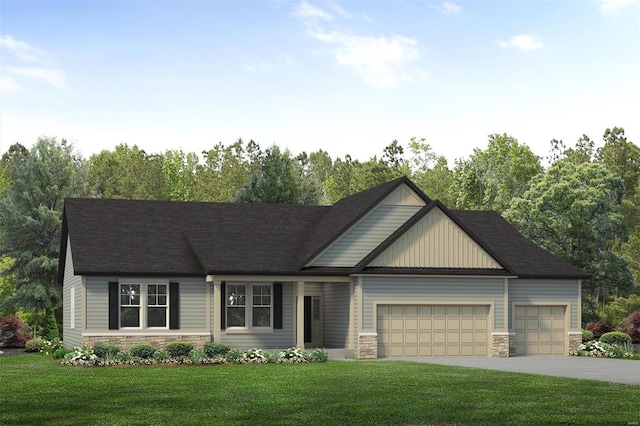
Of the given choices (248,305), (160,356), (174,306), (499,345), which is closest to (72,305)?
(174,306)

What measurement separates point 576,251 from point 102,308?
31.8 meters

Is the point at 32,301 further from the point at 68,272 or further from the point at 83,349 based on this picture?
the point at 83,349

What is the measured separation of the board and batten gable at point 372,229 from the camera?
120 ft

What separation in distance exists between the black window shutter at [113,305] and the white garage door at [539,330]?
1564cm

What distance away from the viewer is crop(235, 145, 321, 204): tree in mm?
63438

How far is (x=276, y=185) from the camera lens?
6350 centimetres

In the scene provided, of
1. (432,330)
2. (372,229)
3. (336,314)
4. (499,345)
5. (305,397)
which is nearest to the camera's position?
(305,397)

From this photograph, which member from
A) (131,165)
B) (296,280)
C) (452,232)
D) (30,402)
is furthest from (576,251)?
(131,165)

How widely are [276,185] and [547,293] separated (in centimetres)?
2814

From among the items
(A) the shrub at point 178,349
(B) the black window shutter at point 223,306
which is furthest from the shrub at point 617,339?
Result: (A) the shrub at point 178,349

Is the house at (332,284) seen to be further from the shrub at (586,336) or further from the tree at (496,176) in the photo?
the tree at (496,176)

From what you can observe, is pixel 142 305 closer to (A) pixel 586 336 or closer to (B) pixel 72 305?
(B) pixel 72 305

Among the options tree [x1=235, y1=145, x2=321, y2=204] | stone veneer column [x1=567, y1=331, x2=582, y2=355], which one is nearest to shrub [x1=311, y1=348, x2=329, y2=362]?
stone veneer column [x1=567, y1=331, x2=582, y2=355]

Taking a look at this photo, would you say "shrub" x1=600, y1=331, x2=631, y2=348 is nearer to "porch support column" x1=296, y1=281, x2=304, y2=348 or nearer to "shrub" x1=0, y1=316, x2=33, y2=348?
"porch support column" x1=296, y1=281, x2=304, y2=348
